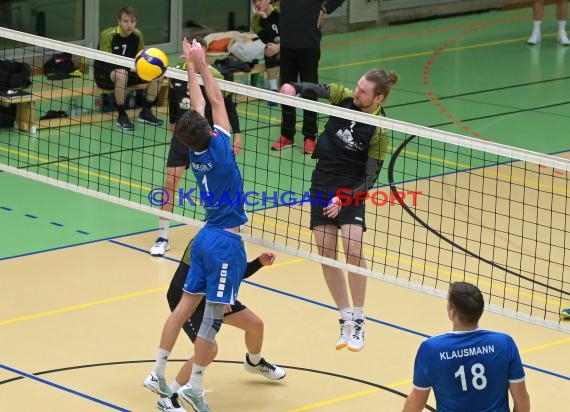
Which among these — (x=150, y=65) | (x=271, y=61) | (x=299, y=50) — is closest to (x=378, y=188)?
(x=299, y=50)

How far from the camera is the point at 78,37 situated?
2083 centimetres

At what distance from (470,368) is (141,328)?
450 centimetres

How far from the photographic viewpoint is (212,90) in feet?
30.8

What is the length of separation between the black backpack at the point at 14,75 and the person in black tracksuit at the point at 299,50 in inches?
129

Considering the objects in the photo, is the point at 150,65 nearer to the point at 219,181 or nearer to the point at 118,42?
the point at 219,181

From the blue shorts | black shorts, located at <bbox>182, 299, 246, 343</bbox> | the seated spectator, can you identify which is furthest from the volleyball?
the seated spectator

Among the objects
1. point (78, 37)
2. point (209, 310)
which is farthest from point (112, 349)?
point (78, 37)

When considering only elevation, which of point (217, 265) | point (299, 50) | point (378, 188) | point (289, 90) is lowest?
point (378, 188)

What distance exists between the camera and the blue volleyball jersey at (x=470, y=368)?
23.5 feet

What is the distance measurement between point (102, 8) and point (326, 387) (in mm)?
12304

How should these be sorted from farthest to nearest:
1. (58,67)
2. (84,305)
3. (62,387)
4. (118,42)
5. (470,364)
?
(58,67) → (118,42) → (84,305) → (62,387) → (470,364)

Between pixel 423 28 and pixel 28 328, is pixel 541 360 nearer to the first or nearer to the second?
pixel 28 328

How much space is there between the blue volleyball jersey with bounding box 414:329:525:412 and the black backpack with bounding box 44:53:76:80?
11861 mm

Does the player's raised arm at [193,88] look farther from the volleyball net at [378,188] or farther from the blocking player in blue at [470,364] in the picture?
the blocking player in blue at [470,364]
